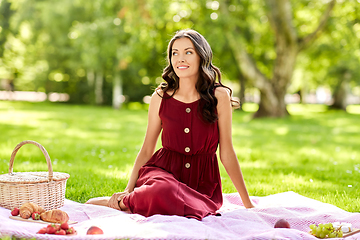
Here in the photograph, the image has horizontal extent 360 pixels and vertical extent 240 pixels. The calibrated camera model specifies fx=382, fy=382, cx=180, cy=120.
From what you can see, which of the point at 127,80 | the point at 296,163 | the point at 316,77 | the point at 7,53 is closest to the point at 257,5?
the point at 296,163

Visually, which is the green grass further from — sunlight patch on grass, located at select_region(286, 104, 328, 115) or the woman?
sunlight patch on grass, located at select_region(286, 104, 328, 115)

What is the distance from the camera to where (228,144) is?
3.80 meters

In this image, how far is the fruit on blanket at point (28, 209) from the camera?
3.21 metres

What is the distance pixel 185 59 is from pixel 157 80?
27.7m

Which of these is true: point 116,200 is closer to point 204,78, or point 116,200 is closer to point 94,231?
point 94,231

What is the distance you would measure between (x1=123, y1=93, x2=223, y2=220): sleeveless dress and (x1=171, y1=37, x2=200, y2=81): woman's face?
0.98 ft

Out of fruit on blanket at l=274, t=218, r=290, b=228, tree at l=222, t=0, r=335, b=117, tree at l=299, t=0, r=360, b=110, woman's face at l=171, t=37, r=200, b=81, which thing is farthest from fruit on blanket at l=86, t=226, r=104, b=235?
tree at l=299, t=0, r=360, b=110

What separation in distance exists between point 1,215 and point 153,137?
1565 millimetres

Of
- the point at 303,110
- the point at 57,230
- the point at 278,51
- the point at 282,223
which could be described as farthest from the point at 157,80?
the point at 57,230

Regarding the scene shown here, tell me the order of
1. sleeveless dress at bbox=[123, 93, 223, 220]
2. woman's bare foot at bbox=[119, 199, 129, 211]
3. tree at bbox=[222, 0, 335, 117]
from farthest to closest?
tree at bbox=[222, 0, 335, 117]
woman's bare foot at bbox=[119, 199, 129, 211]
sleeveless dress at bbox=[123, 93, 223, 220]

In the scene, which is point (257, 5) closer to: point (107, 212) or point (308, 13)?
point (308, 13)

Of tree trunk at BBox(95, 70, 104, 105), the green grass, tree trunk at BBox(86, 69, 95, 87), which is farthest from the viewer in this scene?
tree trunk at BBox(86, 69, 95, 87)

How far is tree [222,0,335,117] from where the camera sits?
15609 millimetres

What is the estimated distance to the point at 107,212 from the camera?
352 cm
